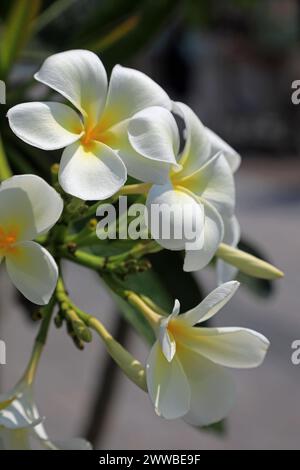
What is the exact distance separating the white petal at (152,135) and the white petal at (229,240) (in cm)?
9

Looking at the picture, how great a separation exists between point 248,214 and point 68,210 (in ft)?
16.1

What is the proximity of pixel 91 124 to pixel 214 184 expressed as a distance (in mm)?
89

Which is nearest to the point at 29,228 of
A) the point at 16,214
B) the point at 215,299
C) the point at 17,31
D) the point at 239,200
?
the point at 16,214

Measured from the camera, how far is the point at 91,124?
0.50 meters

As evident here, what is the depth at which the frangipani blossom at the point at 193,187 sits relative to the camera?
1.51 feet

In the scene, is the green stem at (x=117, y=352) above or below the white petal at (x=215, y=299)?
below

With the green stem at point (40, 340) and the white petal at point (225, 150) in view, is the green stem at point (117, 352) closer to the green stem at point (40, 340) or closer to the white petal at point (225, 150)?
the green stem at point (40, 340)

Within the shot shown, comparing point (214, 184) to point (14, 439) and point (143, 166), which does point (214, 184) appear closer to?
point (143, 166)

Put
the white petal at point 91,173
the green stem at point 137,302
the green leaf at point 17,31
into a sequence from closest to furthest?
the white petal at point 91,173 < the green stem at point 137,302 < the green leaf at point 17,31

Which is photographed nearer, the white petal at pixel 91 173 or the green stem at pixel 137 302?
the white petal at pixel 91 173

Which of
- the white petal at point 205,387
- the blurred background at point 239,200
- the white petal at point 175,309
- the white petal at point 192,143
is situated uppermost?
the white petal at point 192,143

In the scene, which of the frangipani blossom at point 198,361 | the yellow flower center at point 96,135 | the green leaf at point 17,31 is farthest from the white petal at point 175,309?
the green leaf at point 17,31

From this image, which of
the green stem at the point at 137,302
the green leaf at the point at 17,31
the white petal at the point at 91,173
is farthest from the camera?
the green leaf at the point at 17,31

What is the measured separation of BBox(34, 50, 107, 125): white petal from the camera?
47 cm
